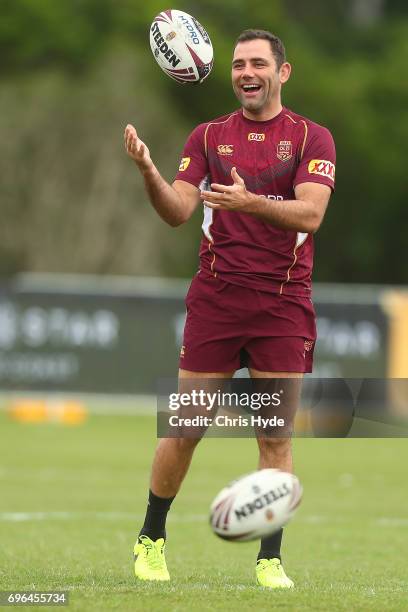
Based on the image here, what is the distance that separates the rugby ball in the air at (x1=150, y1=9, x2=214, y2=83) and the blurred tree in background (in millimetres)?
26134

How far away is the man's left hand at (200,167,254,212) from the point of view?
277 inches

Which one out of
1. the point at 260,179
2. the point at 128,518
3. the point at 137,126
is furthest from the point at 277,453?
the point at 137,126

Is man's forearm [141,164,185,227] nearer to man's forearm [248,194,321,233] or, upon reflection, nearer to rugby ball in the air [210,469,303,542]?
man's forearm [248,194,321,233]

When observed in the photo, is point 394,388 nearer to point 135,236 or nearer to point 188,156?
point 135,236

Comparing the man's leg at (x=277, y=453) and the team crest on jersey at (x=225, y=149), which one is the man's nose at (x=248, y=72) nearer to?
the team crest on jersey at (x=225, y=149)

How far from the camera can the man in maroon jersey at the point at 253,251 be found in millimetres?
7602

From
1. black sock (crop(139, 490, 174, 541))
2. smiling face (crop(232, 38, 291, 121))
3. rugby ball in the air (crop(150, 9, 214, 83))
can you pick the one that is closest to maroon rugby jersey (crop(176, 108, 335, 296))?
smiling face (crop(232, 38, 291, 121))

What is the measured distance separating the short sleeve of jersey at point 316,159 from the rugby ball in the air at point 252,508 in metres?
1.61

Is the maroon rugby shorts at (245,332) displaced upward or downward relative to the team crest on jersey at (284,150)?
downward

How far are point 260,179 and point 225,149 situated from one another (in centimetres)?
25

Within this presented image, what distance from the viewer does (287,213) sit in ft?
23.6

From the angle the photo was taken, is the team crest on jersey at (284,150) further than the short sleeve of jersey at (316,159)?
Yes

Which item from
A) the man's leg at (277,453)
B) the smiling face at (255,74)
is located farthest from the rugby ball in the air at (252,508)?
the smiling face at (255,74)

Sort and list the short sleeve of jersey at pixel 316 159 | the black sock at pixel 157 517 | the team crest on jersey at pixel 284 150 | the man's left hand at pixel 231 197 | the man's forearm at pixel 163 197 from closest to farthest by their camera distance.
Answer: the man's left hand at pixel 231 197
the man's forearm at pixel 163 197
the short sleeve of jersey at pixel 316 159
the team crest on jersey at pixel 284 150
the black sock at pixel 157 517
